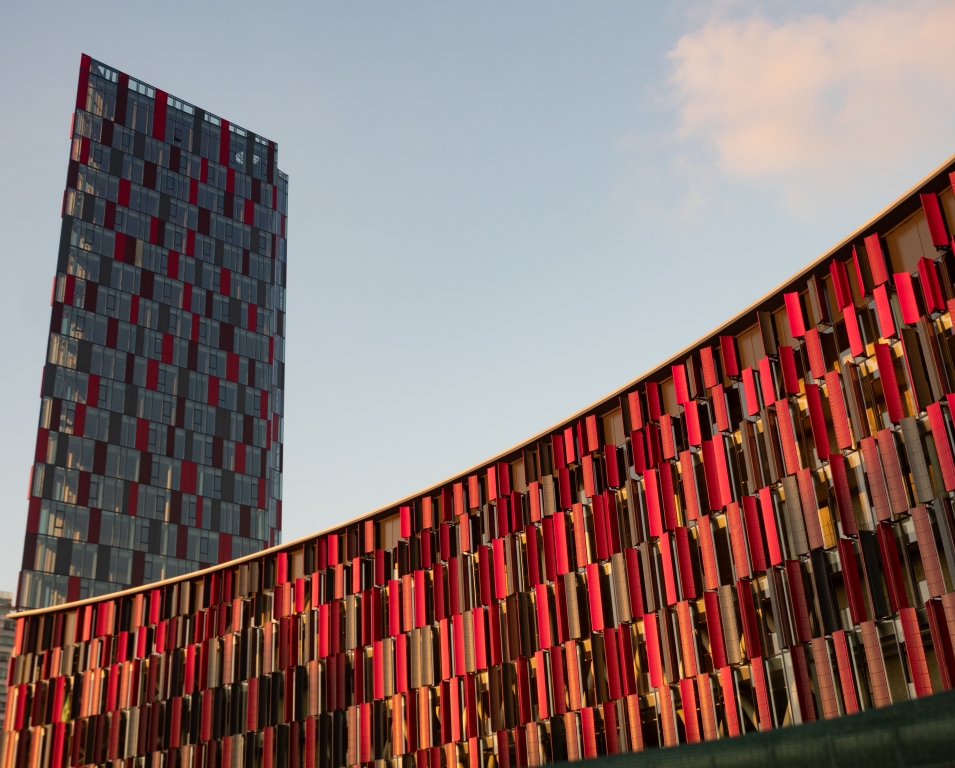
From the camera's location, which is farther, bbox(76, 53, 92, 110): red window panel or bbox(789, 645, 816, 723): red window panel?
bbox(76, 53, 92, 110): red window panel

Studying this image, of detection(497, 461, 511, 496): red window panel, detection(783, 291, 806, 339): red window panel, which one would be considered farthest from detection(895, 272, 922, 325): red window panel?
detection(497, 461, 511, 496): red window panel

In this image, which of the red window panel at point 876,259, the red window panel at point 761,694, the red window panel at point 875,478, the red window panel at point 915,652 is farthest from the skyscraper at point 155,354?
the red window panel at point 915,652

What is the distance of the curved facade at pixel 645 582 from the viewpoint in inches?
1569

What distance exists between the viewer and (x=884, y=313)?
4156cm

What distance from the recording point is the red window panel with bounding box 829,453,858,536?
4059 cm

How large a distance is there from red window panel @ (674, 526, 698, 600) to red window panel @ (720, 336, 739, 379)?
7169 millimetres

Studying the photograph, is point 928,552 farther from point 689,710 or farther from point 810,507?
point 689,710

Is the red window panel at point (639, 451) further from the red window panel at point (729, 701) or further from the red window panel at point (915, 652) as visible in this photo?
the red window panel at point (915, 652)

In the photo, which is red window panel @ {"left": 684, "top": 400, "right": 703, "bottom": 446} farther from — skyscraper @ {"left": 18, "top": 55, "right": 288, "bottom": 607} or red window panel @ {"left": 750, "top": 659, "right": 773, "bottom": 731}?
skyscraper @ {"left": 18, "top": 55, "right": 288, "bottom": 607}

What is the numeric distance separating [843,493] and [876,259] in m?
9.43

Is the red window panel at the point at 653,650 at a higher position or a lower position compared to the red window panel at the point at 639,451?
lower

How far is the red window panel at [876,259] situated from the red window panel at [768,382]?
18.4ft

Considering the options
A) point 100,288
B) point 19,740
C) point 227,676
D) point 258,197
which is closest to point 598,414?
point 227,676

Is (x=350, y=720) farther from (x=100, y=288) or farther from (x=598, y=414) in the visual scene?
(x=100, y=288)
